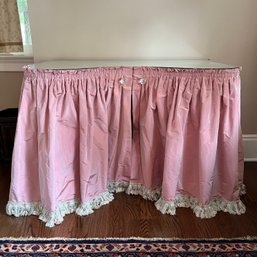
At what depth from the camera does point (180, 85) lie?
56.6 inches

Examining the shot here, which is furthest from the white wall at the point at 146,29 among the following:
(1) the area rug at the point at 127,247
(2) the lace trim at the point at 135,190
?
(1) the area rug at the point at 127,247

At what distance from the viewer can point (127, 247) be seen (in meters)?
1.31

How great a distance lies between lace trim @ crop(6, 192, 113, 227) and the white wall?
0.96 m

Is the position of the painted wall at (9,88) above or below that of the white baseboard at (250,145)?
above

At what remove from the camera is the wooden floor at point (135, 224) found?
1.40m

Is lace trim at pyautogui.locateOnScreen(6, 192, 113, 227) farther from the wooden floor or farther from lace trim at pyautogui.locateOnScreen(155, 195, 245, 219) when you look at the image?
lace trim at pyautogui.locateOnScreen(155, 195, 245, 219)

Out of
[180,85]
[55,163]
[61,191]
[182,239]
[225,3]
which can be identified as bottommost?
[182,239]

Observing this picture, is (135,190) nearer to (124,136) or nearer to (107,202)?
(107,202)

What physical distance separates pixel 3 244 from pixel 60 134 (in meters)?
0.59

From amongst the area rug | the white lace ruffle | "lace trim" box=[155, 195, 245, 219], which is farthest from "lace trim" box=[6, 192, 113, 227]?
"lace trim" box=[155, 195, 245, 219]

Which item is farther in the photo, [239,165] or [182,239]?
[239,165]

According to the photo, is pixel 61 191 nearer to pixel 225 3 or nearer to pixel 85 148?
pixel 85 148

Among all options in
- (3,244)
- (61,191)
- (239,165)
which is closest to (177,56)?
(239,165)

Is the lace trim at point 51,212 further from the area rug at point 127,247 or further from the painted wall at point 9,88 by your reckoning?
the painted wall at point 9,88
